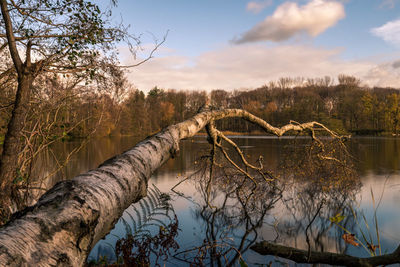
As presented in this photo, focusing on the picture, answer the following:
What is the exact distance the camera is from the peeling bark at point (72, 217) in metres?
1.04

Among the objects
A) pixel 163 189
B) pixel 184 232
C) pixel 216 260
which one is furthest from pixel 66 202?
pixel 163 189

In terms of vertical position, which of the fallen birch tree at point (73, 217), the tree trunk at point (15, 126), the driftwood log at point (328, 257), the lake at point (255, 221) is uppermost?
the tree trunk at point (15, 126)

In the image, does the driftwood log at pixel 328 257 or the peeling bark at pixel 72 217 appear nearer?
the peeling bark at pixel 72 217

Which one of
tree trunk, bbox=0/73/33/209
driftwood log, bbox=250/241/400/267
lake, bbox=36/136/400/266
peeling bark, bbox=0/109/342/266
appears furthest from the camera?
lake, bbox=36/136/400/266

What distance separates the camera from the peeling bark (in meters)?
1.04

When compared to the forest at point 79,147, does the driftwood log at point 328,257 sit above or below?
below

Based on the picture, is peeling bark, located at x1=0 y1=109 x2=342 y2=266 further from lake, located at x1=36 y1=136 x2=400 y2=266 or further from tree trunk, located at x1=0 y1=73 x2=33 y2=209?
lake, located at x1=36 y1=136 x2=400 y2=266

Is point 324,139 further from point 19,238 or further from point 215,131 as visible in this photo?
point 19,238

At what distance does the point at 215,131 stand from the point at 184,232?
108 inches

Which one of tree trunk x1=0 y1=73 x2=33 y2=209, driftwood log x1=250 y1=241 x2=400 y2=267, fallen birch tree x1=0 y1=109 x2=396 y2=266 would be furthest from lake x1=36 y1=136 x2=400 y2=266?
fallen birch tree x1=0 y1=109 x2=396 y2=266

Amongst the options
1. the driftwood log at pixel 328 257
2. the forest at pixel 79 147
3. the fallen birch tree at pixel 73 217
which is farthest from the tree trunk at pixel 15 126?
the driftwood log at pixel 328 257

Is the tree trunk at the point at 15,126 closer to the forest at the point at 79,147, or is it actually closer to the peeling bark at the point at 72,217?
the forest at the point at 79,147

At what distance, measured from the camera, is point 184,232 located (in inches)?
243

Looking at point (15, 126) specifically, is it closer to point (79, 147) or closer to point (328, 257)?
point (79, 147)
